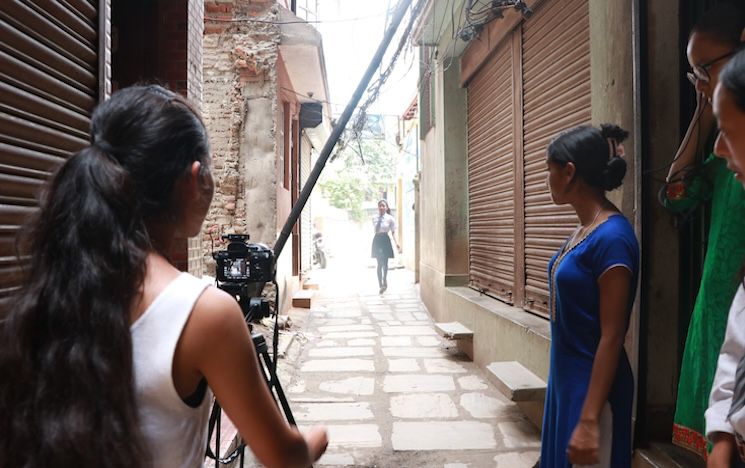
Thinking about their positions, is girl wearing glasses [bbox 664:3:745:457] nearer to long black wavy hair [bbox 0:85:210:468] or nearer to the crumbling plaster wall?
long black wavy hair [bbox 0:85:210:468]

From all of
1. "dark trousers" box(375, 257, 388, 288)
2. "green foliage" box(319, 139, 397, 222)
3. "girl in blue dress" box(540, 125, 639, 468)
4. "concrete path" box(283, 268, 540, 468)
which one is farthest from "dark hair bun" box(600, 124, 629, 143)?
"green foliage" box(319, 139, 397, 222)

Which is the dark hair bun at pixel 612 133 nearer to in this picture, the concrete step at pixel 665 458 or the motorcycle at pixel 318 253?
the concrete step at pixel 665 458

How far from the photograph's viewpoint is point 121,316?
844mm

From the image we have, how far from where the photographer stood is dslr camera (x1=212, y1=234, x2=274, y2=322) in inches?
84.4

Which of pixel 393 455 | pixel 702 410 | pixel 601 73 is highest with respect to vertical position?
pixel 601 73

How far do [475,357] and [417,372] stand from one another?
0.68 m

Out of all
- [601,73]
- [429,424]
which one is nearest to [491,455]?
[429,424]

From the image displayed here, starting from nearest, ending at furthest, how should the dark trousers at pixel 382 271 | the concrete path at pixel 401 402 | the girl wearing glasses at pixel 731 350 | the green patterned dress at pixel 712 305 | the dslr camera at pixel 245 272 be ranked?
the girl wearing glasses at pixel 731 350 → the green patterned dress at pixel 712 305 → the dslr camera at pixel 245 272 → the concrete path at pixel 401 402 → the dark trousers at pixel 382 271

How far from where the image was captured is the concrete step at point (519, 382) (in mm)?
3443

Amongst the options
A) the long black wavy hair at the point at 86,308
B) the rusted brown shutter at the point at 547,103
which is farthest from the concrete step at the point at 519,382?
the long black wavy hair at the point at 86,308

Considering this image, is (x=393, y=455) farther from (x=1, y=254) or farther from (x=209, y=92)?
(x=209, y=92)

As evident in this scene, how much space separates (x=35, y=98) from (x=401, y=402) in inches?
139

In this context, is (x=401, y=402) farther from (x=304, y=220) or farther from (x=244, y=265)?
(x=304, y=220)

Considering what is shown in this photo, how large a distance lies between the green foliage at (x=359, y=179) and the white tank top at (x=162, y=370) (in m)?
31.9
